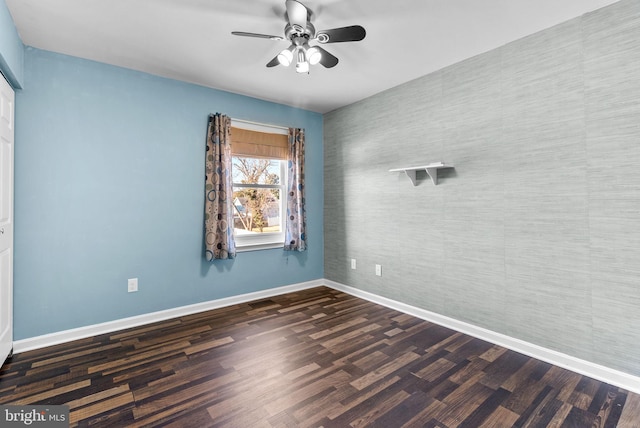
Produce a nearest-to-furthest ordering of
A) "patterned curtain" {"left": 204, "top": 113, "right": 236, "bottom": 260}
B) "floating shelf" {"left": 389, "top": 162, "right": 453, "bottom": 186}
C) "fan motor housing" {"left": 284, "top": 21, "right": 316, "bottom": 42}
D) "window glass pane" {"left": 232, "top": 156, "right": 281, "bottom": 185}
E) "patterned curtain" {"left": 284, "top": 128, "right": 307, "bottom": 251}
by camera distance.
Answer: "fan motor housing" {"left": 284, "top": 21, "right": 316, "bottom": 42}, "floating shelf" {"left": 389, "top": 162, "right": 453, "bottom": 186}, "patterned curtain" {"left": 204, "top": 113, "right": 236, "bottom": 260}, "window glass pane" {"left": 232, "top": 156, "right": 281, "bottom": 185}, "patterned curtain" {"left": 284, "top": 128, "right": 307, "bottom": 251}

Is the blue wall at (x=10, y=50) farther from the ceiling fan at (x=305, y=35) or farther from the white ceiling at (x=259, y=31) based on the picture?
the ceiling fan at (x=305, y=35)

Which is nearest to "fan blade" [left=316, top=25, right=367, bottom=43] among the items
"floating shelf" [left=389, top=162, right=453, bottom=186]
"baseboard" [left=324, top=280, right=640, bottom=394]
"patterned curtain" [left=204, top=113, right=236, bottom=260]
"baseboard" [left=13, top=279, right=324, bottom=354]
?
"floating shelf" [left=389, top=162, right=453, bottom=186]

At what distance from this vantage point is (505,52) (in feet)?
8.41

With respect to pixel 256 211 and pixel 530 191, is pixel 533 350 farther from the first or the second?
pixel 256 211

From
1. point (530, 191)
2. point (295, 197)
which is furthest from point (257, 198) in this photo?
point (530, 191)

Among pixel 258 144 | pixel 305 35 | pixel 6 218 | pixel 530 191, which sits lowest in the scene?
pixel 6 218

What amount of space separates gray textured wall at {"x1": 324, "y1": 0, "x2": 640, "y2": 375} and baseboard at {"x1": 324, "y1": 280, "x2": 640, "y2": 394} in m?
0.05

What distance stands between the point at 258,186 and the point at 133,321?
2.01 metres

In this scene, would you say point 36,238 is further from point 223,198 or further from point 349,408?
point 349,408

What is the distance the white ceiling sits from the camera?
2.07m

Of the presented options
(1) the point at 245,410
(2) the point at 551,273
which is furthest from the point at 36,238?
(2) the point at 551,273

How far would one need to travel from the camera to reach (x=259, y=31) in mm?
2387

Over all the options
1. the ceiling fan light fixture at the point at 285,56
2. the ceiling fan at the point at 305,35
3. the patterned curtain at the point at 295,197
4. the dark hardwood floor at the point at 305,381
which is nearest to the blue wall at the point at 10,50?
the ceiling fan at the point at 305,35

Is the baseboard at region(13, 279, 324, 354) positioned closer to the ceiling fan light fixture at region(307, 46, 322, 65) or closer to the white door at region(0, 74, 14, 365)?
the white door at region(0, 74, 14, 365)
